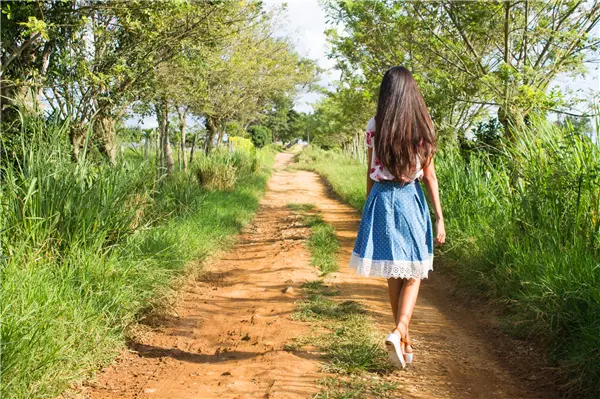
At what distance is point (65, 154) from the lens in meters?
5.04

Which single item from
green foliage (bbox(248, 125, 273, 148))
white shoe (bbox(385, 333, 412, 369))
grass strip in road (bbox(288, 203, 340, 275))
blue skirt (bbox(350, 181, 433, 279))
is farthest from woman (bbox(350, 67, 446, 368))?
green foliage (bbox(248, 125, 273, 148))

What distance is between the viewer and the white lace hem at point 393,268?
12.2 ft

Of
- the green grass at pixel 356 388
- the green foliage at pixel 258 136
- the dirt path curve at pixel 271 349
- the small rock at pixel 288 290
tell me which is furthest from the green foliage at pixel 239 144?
the green foliage at pixel 258 136

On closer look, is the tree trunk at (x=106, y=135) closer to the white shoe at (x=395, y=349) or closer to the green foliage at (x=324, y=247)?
the green foliage at (x=324, y=247)

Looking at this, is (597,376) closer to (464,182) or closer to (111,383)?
(111,383)

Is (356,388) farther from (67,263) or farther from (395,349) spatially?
(67,263)

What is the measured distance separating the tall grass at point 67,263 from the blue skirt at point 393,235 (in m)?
1.87

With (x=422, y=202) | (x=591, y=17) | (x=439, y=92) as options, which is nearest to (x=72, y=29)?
(x=422, y=202)

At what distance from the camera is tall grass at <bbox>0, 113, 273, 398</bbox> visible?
3.14 m

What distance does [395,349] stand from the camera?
11.4 feet

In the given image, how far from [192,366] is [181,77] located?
731 centimetres

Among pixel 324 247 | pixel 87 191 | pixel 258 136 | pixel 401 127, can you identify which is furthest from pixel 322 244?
pixel 258 136

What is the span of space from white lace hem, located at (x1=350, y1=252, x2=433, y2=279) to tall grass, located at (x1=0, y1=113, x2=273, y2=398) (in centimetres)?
184

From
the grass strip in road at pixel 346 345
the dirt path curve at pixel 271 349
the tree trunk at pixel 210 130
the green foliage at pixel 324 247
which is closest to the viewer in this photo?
Result: the grass strip in road at pixel 346 345
